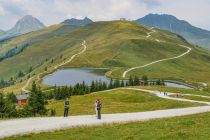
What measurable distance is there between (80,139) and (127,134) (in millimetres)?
4406

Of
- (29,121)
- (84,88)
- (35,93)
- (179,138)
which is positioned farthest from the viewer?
(84,88)

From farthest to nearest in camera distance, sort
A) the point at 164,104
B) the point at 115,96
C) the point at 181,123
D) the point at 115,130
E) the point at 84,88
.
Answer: the point at 84,88 < the point at 115,96 < the point at 164,104 < the point at 181,123 < the point at 115,130

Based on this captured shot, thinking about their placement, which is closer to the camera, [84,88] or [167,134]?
[167,134]

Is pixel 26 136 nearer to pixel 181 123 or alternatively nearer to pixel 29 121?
pixel 29 121

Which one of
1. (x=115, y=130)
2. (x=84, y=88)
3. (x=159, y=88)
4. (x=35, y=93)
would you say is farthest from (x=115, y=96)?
(x=115, y=130)

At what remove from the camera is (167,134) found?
3212 cm

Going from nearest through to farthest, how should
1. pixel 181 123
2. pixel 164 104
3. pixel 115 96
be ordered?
pixel 181 123
pixel 164 104
pixel 115 96

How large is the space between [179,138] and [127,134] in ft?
16.8

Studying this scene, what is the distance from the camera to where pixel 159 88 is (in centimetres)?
12838

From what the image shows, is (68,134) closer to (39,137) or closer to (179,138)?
(39,137)

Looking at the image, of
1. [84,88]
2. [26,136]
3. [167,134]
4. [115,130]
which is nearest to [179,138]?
[167,134]

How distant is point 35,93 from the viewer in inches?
3866

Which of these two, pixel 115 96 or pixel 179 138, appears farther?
pixel 115 96

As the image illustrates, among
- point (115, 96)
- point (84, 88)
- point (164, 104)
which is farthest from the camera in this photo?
point (84, 88)
